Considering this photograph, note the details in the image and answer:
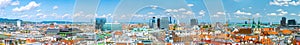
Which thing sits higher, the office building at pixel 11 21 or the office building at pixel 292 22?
the office building at pixel 11 21

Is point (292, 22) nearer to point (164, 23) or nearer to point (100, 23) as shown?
point (164, 23)

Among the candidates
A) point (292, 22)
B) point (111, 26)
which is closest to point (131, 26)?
point (111, 26)

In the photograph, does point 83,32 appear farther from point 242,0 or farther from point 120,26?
point 242,0

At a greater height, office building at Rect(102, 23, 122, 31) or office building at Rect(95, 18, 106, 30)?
office building at Rect(95, 18, 106, 30)

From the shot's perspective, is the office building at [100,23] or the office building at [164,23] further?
the office building at [164,23]

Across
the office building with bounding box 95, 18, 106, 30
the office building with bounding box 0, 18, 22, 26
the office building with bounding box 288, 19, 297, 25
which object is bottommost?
the office building with bounding box 288, 19, 297, 25

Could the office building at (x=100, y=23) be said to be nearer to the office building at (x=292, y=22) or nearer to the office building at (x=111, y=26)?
the office building at (x=111, y=26)

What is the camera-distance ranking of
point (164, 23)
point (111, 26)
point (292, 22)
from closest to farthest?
1. point (111, 26)
2. point (164, 23)
3. point (292, 22)

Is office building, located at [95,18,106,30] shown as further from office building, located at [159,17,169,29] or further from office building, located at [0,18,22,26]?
office building, located at [0,18,22,26]

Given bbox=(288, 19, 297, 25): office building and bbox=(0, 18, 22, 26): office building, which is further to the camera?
bbox=(288, 19, 297, 25): office building

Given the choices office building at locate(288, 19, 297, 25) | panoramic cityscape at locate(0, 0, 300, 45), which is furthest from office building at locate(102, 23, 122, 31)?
office building at locate(288, 19, 297, 25)

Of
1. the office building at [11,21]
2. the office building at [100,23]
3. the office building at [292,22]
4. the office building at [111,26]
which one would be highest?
the office building at [11,21]

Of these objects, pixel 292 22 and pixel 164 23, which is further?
pixel 292 22

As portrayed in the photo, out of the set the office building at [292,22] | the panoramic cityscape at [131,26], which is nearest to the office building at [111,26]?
the panoramic cityscape at [131,26]
